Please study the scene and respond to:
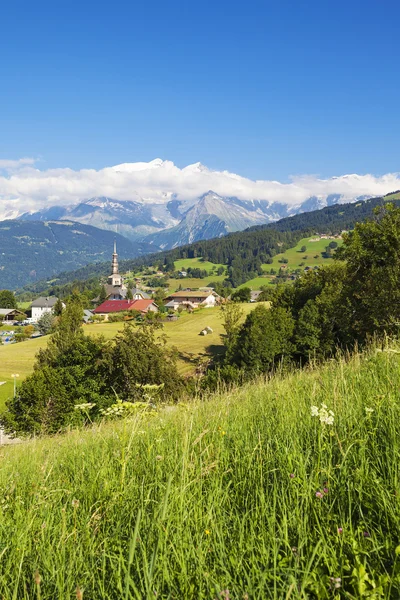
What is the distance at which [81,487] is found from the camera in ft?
10.6

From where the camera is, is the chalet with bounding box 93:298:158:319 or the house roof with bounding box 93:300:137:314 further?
the house roof with bounding box 93:300:137:314

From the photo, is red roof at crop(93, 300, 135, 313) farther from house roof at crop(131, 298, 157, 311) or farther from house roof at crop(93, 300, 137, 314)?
house roof at crop(131, 298, 157, 311)

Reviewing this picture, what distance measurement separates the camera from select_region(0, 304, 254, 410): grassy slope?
193ft

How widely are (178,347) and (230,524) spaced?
6915 cm

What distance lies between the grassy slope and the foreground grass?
152 feet

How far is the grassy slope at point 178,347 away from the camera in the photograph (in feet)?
193

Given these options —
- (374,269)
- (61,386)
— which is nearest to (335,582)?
(374,269)

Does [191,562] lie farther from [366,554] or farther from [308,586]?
[366,554]

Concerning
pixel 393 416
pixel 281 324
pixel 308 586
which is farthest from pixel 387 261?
pixel 308 586

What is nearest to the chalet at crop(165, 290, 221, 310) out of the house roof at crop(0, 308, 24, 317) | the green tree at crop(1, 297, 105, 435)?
the house roof at crop(0, 308, 24, 317)

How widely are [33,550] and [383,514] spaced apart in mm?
1983

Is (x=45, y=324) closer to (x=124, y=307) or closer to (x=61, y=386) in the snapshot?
(x=124, y=307)

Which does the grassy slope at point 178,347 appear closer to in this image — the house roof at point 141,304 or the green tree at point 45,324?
the green tree at point 45,324

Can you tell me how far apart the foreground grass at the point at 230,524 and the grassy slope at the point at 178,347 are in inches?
1820
